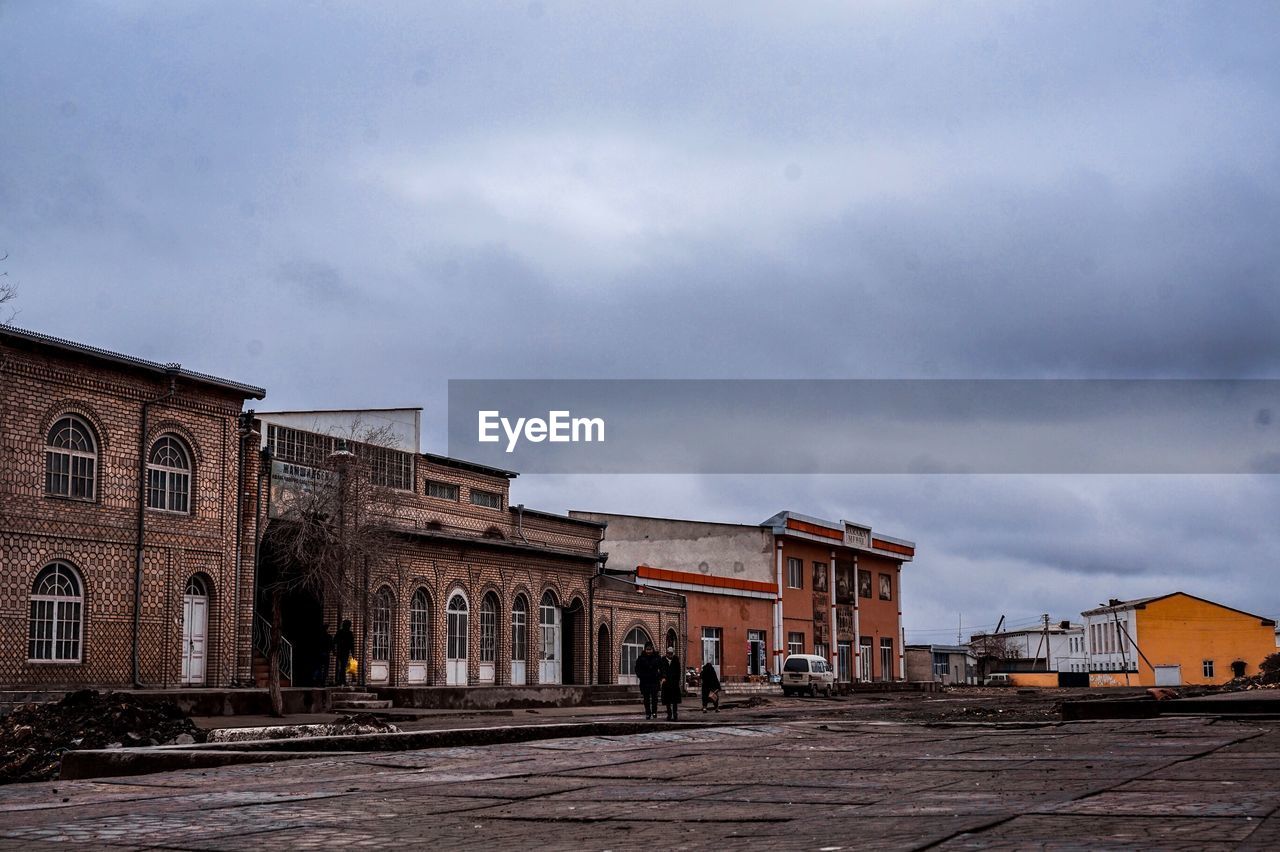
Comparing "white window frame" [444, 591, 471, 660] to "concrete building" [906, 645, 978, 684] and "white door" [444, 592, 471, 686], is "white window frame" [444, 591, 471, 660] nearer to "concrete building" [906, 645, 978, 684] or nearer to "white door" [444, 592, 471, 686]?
"white door" [444, 592, 471, 686]

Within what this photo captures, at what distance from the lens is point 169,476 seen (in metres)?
32.2

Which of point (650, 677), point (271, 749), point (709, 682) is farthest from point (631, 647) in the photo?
point (271, 749)

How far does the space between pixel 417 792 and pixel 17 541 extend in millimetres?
21086

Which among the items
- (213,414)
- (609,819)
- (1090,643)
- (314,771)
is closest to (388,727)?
(314,771)

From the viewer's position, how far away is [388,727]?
20.0 m

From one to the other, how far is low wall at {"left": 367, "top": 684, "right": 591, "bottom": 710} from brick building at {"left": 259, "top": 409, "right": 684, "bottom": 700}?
11.0 ft

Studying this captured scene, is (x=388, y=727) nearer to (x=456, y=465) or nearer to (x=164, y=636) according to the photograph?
(x=164, y=636)

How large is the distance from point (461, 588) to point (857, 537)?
108 ft

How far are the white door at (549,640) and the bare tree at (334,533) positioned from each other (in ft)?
31.3

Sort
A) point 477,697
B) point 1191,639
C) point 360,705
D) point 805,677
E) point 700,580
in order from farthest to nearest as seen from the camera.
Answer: point 1191,639, point 700,580, point 805,677, point 477,697, point 360,705

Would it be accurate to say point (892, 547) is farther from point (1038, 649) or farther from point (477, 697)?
point (1038, 649)

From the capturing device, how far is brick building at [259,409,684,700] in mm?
37969

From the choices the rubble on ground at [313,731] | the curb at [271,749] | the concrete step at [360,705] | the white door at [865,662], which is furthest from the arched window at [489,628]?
the white door at [865,662]

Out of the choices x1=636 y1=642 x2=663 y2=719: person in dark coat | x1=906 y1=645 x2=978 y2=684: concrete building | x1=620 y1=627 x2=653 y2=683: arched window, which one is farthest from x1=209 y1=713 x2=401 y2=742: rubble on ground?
x1=906 y1=645 x2=978 y2=684: concrete building
